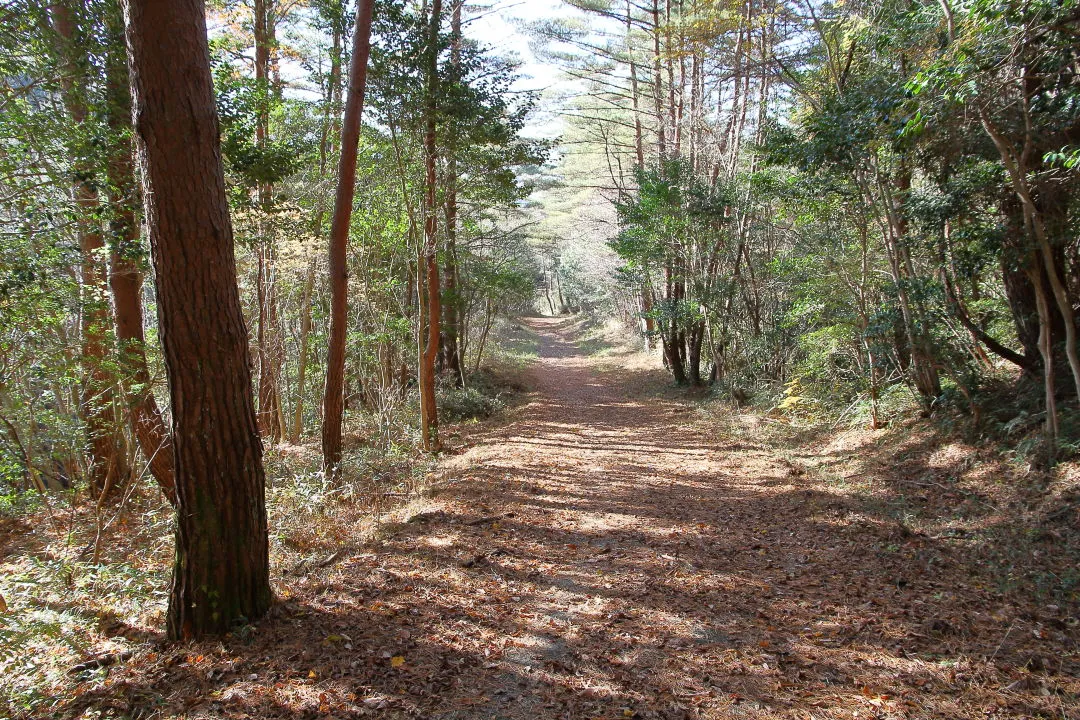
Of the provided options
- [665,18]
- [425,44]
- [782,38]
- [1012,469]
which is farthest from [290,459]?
[665,18]

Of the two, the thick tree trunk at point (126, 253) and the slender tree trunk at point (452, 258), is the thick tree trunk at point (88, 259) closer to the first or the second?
the thick tree trunk at point (126, 253)

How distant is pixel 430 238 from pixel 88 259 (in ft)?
15.0

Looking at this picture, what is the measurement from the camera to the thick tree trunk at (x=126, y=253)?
5633mm

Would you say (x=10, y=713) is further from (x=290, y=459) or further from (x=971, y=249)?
(x=971, y=249)

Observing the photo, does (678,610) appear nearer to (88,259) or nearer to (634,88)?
(88,259)

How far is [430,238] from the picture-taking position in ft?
30.2

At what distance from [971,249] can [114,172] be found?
9.62 m

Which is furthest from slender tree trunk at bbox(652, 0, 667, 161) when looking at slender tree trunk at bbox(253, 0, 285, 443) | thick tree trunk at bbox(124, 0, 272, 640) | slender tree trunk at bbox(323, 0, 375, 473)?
thick tree trunk at bbox(124, 0, 272, 640)

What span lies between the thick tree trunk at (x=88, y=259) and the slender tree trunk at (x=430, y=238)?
13.9 ft

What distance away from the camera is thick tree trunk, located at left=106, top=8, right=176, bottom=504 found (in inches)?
222

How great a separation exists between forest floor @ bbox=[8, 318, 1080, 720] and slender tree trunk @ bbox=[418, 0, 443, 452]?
8.60ft

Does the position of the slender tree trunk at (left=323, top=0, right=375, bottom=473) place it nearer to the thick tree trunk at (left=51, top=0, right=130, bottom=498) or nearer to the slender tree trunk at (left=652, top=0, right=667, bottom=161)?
the thick tree trunk at (left=51, top=0, right=130, bottom=498)

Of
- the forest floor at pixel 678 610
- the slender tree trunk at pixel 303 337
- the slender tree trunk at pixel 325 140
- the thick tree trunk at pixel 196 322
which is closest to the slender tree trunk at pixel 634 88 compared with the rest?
the slender tree trunk at pixel 325 140

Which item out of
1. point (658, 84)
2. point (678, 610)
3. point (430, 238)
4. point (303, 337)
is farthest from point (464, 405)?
point (658, 84)
